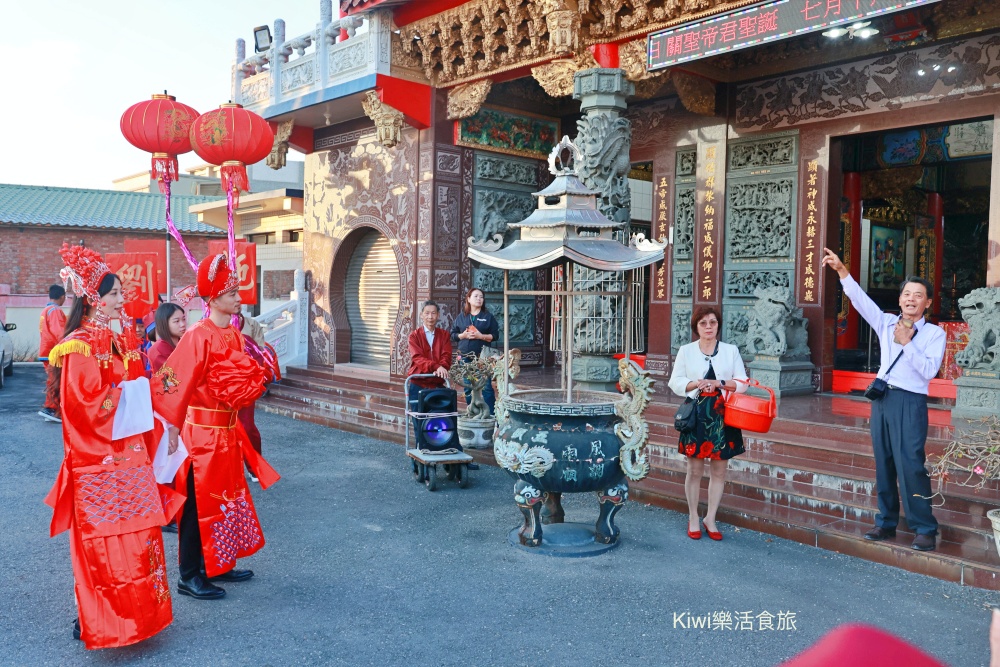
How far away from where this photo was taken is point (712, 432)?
192 inches

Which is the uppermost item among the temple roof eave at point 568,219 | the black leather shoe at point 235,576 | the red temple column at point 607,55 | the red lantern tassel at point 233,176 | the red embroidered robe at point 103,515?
the red temple column at point 607,55

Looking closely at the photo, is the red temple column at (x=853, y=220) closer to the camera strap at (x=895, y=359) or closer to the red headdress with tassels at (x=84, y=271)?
the camera strap at (x=895, y=359)

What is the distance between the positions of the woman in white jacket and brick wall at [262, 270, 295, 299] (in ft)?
45.5

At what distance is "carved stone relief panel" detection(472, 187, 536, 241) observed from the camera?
10.3m

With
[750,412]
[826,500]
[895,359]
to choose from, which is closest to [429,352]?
[750,412]

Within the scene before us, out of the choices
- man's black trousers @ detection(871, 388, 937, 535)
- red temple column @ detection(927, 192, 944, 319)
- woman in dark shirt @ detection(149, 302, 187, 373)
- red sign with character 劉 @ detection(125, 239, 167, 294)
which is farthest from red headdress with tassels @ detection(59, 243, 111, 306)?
red temple column @ detection(927, 192, 944, 319)

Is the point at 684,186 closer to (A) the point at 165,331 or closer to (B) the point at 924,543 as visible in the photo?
(B) the point at 924,543

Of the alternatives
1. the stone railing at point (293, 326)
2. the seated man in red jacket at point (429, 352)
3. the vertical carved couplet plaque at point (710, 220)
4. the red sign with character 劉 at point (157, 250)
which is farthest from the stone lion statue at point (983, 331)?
the red sign with character 劉 at point (157, 250)

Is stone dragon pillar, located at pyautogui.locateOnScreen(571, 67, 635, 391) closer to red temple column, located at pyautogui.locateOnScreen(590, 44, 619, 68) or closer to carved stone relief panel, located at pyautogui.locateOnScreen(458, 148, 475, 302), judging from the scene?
red temple column, located at pyautogui.locateOnScreen(590, 44, 619, 68)

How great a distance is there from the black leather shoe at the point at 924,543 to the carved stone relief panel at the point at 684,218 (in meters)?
5.43

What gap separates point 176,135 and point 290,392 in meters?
3.68

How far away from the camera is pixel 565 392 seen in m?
5.40

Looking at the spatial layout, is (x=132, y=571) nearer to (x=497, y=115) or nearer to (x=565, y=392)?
(x=565, y=392)

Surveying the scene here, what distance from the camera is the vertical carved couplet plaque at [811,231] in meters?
8.23
